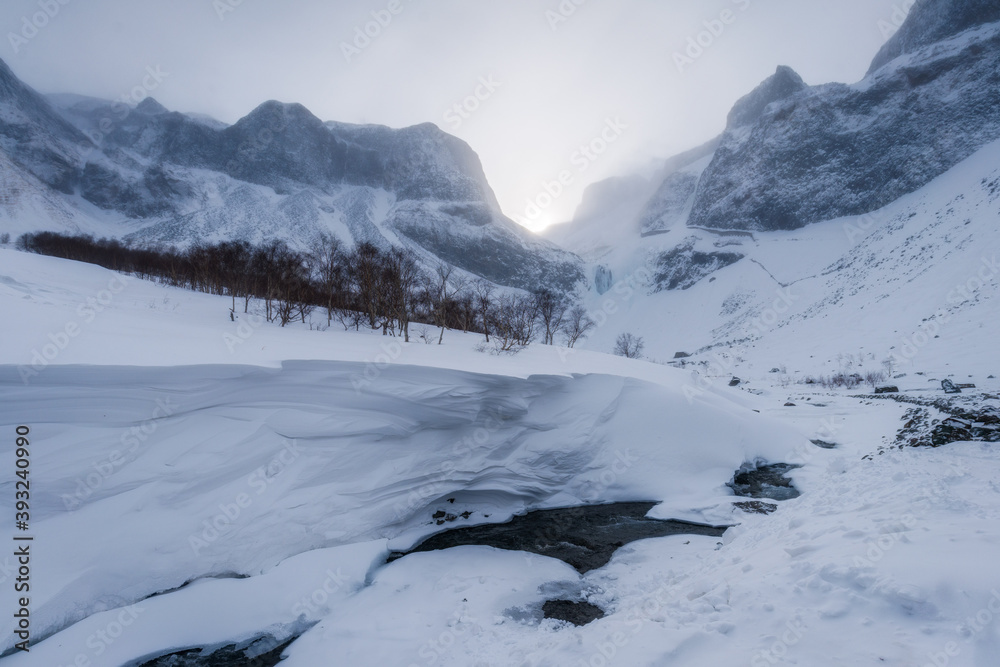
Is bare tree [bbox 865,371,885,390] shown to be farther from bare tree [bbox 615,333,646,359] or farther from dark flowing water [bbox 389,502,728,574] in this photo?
bare tree [bbox 615,333,646,359]

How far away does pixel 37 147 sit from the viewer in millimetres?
68562

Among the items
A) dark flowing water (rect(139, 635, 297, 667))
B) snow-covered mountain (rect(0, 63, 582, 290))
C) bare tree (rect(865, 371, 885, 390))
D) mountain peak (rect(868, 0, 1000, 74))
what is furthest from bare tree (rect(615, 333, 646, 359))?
mountain peak (rect(868, 0, 1000, 74))

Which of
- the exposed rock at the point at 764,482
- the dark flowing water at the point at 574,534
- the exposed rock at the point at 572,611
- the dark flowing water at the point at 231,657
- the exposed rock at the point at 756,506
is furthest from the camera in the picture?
the exposed rock at the point at 764,482

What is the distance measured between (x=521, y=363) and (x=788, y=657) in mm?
9485

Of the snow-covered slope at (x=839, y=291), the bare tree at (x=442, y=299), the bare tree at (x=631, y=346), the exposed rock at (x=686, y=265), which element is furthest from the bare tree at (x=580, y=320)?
the bare tree at (x=442, y=299)

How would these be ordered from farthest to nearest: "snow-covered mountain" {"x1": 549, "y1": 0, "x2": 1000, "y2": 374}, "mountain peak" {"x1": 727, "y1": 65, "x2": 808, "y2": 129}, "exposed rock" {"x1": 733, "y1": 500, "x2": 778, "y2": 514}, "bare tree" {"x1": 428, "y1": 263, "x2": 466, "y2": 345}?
"mountain peak" {"x1": 727, "y1": 65, "x2": 808, "y2": 129} < "snow-covered mountain" {"x1": 549, "y1": 0, "x2": 1000, "y2": 374} < "bare tree" {"x1": 428, "y1": 263, "x2": 466, "y2": 345} < "exposed rock" {"x1": 733, "y1": 500, "x2": 778, "y2": 514}

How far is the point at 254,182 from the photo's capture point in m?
82.3

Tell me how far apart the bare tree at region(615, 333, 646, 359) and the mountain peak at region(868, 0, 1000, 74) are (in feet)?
230

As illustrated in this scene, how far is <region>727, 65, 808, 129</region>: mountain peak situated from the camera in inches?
3253

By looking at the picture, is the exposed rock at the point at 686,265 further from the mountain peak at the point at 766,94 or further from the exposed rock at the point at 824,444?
the exposed rock at the point at 824,444

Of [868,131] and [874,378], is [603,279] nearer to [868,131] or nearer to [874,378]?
[868,131]

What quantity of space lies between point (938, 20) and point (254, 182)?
127 meters

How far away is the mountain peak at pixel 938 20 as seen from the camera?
59906 millimetres

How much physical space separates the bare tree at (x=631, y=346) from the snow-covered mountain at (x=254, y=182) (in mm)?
26530
